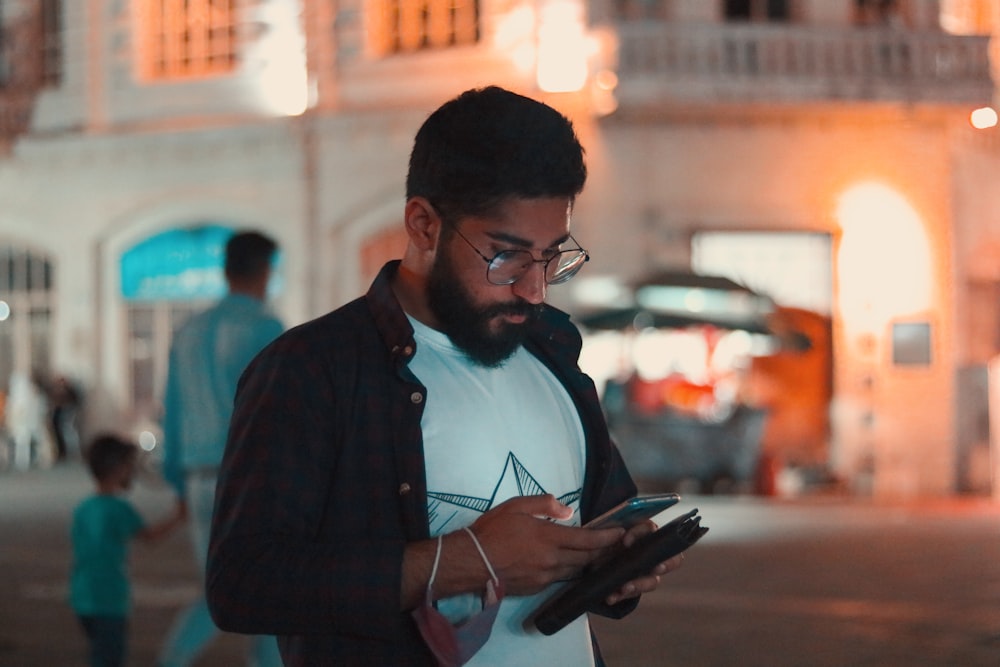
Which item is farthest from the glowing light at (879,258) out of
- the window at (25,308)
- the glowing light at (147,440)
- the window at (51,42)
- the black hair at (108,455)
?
the black hair at (108,455)

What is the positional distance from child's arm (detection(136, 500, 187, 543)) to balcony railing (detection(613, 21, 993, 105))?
13036 millimetres

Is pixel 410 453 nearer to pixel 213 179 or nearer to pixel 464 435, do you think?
pixel 464 435

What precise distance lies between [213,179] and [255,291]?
1634 cm

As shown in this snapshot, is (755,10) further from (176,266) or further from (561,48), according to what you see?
(176,266)

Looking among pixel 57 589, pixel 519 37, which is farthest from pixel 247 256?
pixel 519 37

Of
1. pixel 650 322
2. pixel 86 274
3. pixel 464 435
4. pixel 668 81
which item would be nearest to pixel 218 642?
pixel 464 435

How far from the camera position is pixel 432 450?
7.85 ft

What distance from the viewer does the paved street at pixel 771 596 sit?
7816 millimetres

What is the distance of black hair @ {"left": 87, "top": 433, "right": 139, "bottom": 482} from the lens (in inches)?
247

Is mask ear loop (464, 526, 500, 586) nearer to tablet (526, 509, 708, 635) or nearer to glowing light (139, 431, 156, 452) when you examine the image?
tablet (526, 509, 708, 635)

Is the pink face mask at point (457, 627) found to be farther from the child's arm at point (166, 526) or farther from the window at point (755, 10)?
the window at point (755, 10)

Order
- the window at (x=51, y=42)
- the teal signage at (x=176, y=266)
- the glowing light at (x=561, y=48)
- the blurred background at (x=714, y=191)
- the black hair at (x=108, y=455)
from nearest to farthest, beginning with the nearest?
1. the black hair at (x=108, y=455)
2. the blurred background at (x=714, y=191)
3. the glowing light at (x=561, y=48)
4. the teal signage at (x=176, y=266)
5. the window at (x=51, y=42)

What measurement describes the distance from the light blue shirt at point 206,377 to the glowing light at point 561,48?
13585 mm

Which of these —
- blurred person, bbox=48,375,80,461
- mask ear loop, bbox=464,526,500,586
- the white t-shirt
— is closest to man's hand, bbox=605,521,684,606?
the white t-shirt
